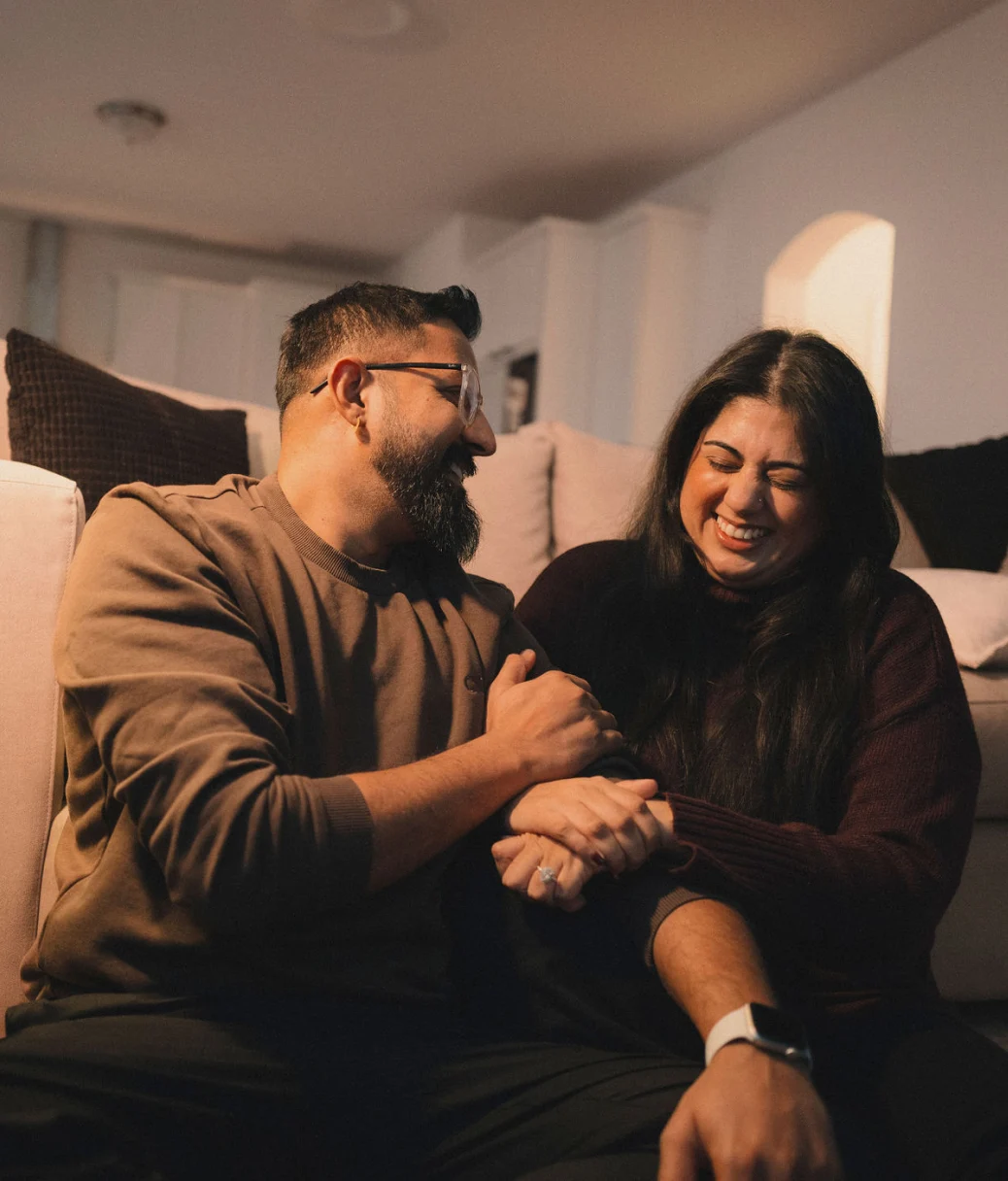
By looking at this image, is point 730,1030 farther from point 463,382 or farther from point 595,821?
point 463,382

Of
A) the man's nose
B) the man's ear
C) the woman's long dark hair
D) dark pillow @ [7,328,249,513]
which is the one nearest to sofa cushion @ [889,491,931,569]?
the woman's long dark hair

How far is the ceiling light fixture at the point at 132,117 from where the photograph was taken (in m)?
5.75

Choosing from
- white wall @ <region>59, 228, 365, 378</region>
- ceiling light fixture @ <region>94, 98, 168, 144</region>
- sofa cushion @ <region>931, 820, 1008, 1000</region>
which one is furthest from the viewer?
white wall @ <region>59, 228, 365, 378</region>

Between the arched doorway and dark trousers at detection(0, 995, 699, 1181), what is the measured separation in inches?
163

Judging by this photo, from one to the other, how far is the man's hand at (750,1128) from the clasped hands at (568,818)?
0.78 feet

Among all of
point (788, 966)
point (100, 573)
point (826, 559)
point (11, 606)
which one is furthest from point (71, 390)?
point (788, 966)

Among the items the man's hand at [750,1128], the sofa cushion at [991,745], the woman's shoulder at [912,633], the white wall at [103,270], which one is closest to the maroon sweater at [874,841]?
the woman's shoulder at [912,633]

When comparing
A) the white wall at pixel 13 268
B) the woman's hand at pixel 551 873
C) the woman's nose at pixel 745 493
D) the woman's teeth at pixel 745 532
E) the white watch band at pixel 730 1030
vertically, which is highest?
the white wall at pixel 13 268

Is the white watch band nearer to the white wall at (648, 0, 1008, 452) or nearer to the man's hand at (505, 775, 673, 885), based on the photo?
the man's hand at (505, 775, 673, 885)

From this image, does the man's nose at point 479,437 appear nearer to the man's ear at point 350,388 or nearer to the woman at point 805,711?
the man's ear at point 350,388

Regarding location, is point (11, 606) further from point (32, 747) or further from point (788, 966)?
point (788, 966)

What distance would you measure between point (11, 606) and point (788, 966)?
35.0 inches

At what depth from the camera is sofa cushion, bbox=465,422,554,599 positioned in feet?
8.39

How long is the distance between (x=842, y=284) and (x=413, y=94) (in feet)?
7.24
